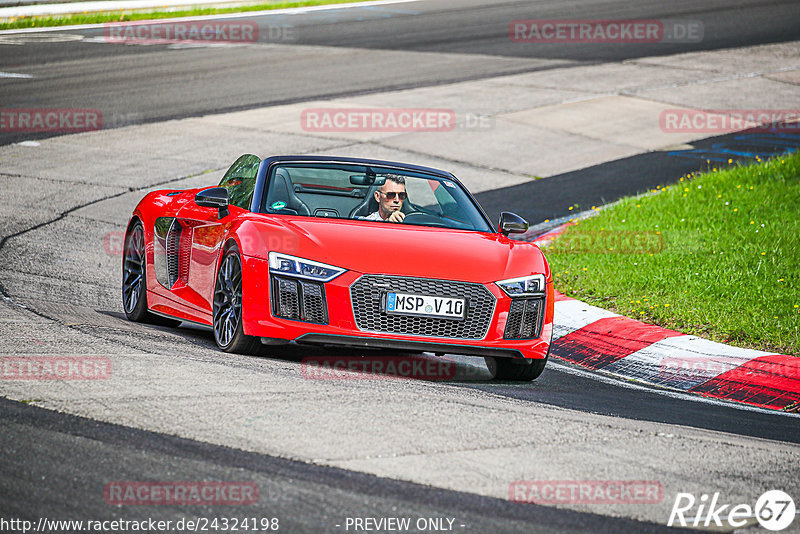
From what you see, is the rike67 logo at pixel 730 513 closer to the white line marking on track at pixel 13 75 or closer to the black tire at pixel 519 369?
the black tire at pixel 519 369

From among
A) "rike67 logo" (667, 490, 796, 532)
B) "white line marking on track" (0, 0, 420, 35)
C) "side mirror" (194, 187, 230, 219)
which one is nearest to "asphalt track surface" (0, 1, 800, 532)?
"rike67 logo" (667, 490, 796, 532)

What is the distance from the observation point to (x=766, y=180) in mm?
14328

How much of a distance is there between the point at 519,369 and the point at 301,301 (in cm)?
168

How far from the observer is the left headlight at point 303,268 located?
22.9 ft

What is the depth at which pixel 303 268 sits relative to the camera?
7.00 meters

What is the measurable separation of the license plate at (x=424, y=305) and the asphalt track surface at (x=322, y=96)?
482 mm

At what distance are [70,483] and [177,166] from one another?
11.9 metres

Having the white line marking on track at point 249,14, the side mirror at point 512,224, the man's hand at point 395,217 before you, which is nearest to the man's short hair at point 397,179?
the man's hand at point 395,217

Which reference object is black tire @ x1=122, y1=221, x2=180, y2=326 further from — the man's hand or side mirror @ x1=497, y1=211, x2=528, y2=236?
side mirror @ x1=497, y1=211, x2=528, y2=236

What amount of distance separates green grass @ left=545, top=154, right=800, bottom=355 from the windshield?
82.0 inches

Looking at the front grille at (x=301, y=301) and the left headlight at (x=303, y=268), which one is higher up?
the left headlight at (x=303, y=268)

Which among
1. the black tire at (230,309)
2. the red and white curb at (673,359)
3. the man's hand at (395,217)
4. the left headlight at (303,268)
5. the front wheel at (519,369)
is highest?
the man's hand at (395,217)

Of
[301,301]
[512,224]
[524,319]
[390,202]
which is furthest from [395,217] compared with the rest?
[301,301]

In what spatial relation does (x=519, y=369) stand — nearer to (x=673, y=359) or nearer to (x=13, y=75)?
(x=673, y=359)
